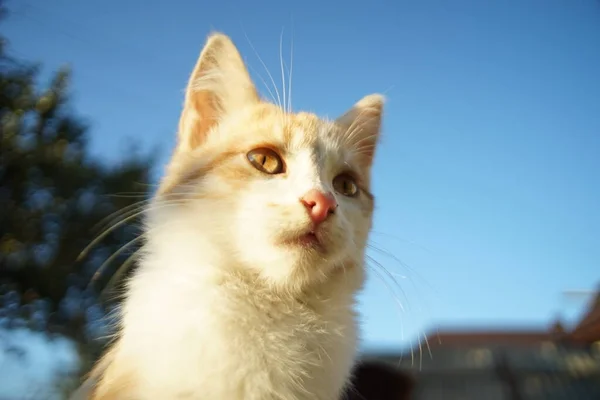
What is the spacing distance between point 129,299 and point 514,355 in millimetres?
1644

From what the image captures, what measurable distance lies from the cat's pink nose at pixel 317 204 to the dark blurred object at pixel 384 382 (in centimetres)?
106

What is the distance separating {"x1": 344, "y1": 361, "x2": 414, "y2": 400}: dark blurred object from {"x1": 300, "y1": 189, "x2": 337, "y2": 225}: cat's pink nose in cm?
106

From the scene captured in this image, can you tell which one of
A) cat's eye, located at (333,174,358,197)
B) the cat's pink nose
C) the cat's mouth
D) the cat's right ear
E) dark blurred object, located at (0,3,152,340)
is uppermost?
the cat's right ear

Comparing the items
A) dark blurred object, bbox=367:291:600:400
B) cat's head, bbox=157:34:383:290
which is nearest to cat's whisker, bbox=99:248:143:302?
cat's head, bbox=157:34:383:290

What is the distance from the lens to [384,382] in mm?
1763

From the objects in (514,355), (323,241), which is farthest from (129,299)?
(514,355)

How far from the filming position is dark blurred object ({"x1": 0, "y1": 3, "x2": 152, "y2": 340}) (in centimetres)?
281

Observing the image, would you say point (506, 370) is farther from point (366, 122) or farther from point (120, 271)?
point (120, 271)

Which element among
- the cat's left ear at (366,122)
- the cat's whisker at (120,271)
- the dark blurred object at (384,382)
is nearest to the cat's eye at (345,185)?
the cat's left ear at (366,122)

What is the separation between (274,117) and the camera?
40.9 inches

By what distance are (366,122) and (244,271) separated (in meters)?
0.66

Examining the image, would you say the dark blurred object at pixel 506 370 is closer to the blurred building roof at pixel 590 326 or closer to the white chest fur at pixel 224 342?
the blurred building roof at pixel 590 326

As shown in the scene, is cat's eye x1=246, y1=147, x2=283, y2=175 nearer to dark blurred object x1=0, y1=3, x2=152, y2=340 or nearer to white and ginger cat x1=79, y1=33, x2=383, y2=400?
white and ginger cat x1=79, y1=33, x2=383, y2=400

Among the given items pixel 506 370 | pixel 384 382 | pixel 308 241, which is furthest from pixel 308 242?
pixel 506 370
